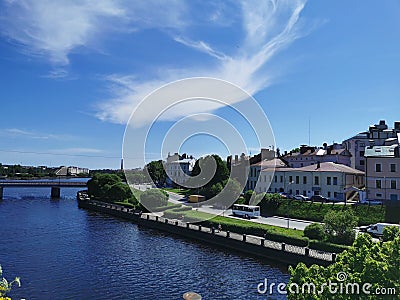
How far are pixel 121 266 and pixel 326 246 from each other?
18.2 m

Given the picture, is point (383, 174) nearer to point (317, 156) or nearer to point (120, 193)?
point (317, 156)

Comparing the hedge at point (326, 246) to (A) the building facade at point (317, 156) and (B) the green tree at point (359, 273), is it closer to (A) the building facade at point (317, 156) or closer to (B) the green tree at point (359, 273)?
(B) the green tree at point (359, 273)

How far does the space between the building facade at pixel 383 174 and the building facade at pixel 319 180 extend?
487cm

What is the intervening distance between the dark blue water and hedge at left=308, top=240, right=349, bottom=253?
465 cm

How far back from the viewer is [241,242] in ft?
116

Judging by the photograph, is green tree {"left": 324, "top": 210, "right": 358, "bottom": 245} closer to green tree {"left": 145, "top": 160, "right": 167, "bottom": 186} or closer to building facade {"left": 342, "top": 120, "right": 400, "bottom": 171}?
building facade {"left": 342, "top": 120, "right": 400, "bottom": 171}

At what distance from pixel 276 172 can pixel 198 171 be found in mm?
22320

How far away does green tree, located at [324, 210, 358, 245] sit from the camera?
31.7 meters

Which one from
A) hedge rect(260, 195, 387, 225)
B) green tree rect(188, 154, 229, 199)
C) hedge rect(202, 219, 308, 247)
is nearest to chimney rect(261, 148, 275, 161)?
green tree rect(188, 154, 229, 199)


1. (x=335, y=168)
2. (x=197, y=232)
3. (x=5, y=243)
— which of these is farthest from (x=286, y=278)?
(x=335, y=168)

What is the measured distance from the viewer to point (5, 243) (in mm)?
38656

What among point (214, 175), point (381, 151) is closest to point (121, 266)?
point (381, 151)

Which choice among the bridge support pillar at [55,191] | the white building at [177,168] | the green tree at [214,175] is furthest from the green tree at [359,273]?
the white building at [177,168]

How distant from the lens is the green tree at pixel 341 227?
31.7m
